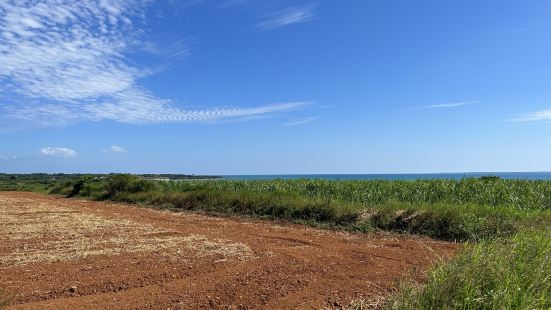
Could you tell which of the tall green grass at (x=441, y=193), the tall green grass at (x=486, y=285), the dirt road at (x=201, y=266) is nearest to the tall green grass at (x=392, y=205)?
the tall green grass at (x=441, y=193)

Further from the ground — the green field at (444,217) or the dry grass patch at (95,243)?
the green field at (444,217)

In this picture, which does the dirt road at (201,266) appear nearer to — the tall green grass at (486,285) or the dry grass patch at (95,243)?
the dry grass patch at (95,243)

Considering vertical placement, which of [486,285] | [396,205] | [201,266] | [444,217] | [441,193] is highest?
[441,193]

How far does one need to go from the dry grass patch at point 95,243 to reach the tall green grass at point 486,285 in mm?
4660

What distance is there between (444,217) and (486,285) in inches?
319

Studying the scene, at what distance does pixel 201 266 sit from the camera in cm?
782

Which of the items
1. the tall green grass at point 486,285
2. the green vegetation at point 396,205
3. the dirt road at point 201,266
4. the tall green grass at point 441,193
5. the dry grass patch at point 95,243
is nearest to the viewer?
the tall green grass at point 486,285

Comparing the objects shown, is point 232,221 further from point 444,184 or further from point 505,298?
point 505,298

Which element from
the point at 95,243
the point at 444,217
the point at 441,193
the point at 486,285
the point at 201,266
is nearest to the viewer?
the point at 486,285

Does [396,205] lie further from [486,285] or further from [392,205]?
[486,285]

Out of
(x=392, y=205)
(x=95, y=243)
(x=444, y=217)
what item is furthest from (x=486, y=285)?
(x=392, y=205)

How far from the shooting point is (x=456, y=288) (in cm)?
452

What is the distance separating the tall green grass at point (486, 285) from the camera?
428 centimetres

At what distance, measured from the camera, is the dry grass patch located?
348 inches
